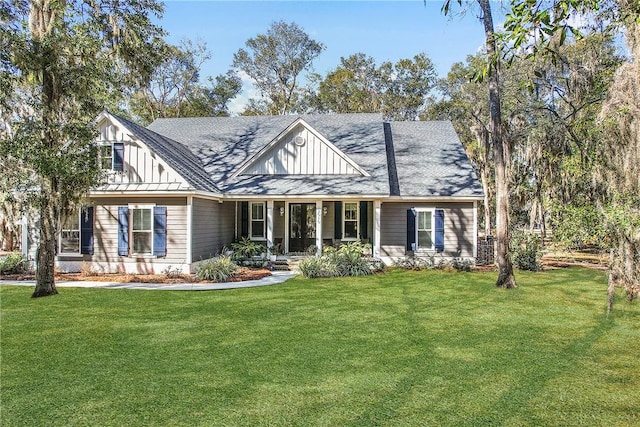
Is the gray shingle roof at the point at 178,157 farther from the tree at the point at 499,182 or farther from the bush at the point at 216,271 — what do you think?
the tree at the point at 499,182

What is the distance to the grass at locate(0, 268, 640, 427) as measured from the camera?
13.5 ft

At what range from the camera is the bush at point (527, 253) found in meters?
14.4

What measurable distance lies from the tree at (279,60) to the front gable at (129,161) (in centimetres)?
2109

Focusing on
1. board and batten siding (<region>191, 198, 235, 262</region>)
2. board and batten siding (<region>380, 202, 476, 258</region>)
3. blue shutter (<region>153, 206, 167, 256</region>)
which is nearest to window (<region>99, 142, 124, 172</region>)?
blue shutter (<region>153, 206, 167, 256</region>)

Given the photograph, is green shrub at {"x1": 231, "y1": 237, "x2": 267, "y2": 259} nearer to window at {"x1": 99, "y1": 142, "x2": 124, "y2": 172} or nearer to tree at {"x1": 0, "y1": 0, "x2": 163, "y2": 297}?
window at {"x1": 99, "y1": 142, "x2": 124, "y2": 172}

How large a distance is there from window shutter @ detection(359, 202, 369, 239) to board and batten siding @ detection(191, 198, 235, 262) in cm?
515

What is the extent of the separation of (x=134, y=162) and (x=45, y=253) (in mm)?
4768

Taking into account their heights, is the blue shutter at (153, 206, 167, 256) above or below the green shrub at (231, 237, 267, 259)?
above

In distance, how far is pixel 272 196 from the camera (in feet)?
49.5

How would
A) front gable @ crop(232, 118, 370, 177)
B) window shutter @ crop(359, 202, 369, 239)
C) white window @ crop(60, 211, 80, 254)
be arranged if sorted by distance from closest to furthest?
white window @ crop(60, 211, 80, 254) < front gable @ crop(232, 118, 370, 177) < window shutter @ crop(359, 202, 369, 239)

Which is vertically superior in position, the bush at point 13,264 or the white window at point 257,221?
the white window at point 257,221

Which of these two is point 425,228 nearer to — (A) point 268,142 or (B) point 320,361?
(A) point 268,142

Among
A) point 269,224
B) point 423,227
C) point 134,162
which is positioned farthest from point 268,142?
point 423,227

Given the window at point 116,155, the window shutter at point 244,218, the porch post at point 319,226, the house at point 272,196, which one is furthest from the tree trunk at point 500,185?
the window at point 116,155
